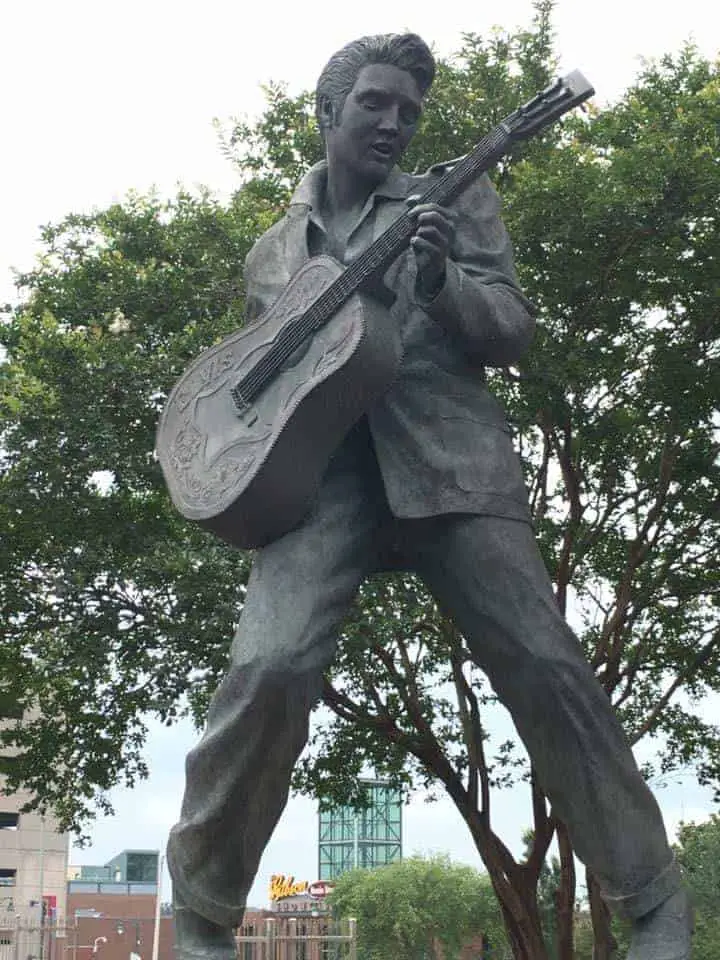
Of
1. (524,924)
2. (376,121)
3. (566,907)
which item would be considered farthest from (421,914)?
(376,121)

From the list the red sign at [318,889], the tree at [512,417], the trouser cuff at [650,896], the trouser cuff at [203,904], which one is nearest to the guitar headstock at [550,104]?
the trouser cuff at [650,896]

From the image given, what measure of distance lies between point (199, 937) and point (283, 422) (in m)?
1.31

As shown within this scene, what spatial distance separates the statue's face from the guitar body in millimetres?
361

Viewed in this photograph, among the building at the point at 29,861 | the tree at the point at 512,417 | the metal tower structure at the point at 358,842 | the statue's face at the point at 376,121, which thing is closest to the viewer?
the statue's face at the point at 376,121

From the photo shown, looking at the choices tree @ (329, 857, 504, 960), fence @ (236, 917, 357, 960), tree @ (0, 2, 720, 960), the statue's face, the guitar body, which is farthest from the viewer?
tree @ (329, 857, 504, 960)

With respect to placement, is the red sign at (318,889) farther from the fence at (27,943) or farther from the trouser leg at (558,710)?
the trouser leg at (558,710)

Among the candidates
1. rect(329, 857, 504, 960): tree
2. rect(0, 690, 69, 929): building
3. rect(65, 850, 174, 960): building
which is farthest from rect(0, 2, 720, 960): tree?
rect(0, 690, 69, 929): building

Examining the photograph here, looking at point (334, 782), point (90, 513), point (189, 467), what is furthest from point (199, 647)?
point (189, 467)

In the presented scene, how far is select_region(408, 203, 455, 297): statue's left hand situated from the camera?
3.65 metres

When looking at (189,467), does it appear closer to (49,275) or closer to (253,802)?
(253,802)

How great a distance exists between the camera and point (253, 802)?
369 centimetres

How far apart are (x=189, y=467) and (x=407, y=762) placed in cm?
1425

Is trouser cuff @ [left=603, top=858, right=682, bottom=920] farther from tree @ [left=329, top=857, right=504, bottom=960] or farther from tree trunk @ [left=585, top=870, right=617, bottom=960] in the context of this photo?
tree @ [left=329, top=857, right=504, bottom=960]

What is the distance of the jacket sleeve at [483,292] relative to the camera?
3.79 m
